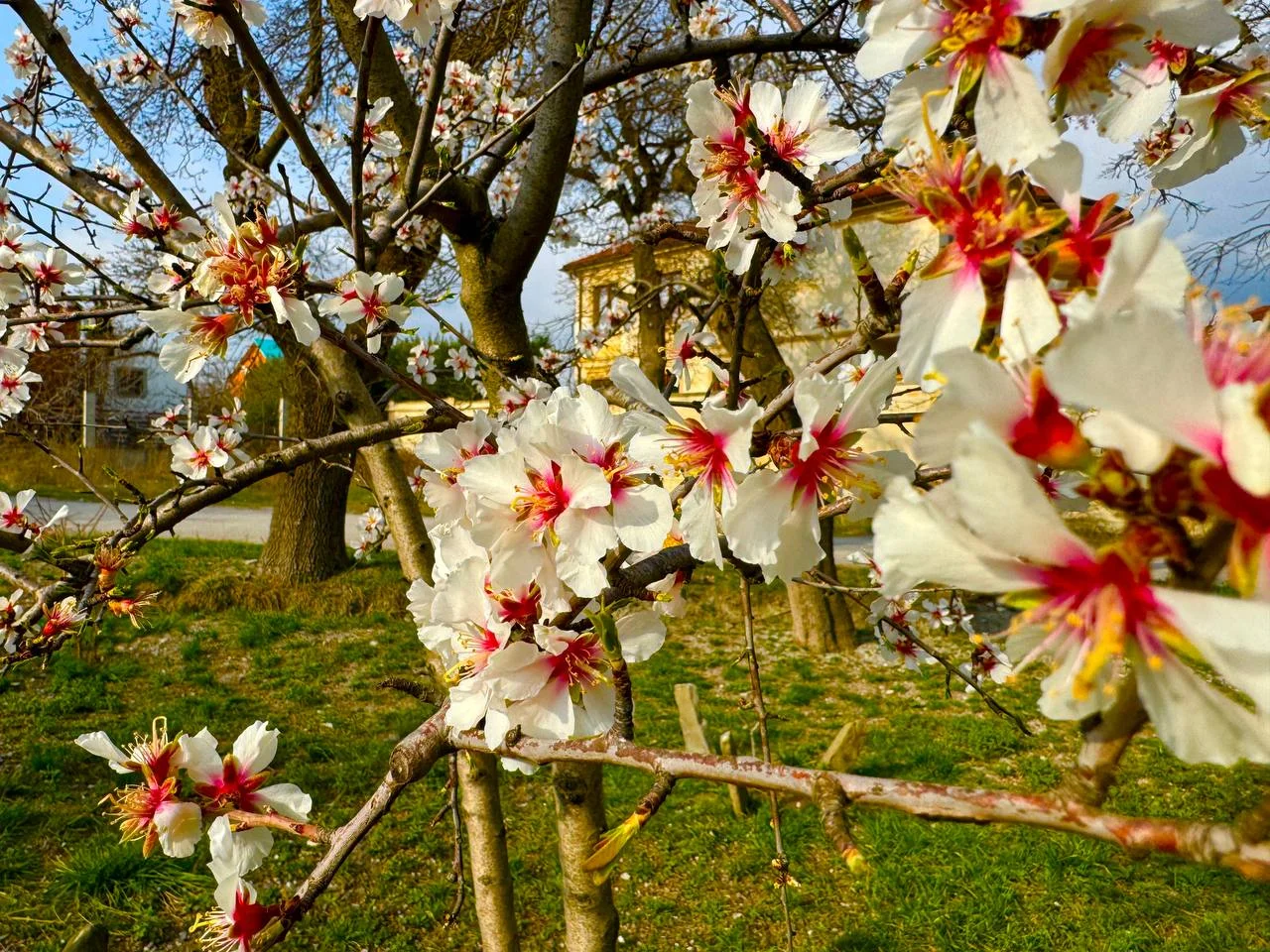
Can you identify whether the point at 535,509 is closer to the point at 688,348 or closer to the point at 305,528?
the point at 688,348

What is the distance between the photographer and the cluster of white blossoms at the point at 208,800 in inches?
43.1

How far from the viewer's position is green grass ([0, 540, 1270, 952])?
10.1ft

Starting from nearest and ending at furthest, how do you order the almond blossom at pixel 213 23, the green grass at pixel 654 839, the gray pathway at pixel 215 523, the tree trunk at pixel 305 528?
the almond blossom at pixel 213 23 < the green grass at pixel 654 839 < the tree trunk at pixel 305 528 < the gray pathway at pixel 215 523

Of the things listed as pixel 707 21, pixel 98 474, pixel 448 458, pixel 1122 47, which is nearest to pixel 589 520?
Result: pixel 448 458

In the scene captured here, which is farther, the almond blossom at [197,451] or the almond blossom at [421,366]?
the almond blossom at [421,366]

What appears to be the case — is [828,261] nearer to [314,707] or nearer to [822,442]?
[314,707]

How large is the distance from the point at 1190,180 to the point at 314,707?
5567mm

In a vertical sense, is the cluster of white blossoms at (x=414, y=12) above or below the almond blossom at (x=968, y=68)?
above

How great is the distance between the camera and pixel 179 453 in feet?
9.23

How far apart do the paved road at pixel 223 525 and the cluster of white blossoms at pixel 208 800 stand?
29.1 ft

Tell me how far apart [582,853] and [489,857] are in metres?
0.37

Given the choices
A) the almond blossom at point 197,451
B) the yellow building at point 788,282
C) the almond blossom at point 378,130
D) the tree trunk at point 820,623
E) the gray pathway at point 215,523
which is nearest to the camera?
the almond blossom at point 378,130

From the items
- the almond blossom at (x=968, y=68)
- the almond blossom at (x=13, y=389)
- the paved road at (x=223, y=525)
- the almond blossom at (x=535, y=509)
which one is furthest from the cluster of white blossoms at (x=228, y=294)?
the paved road at (x=223, y=525)

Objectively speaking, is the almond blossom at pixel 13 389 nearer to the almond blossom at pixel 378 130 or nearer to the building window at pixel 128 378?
the almond blossom at pixel 378 130
